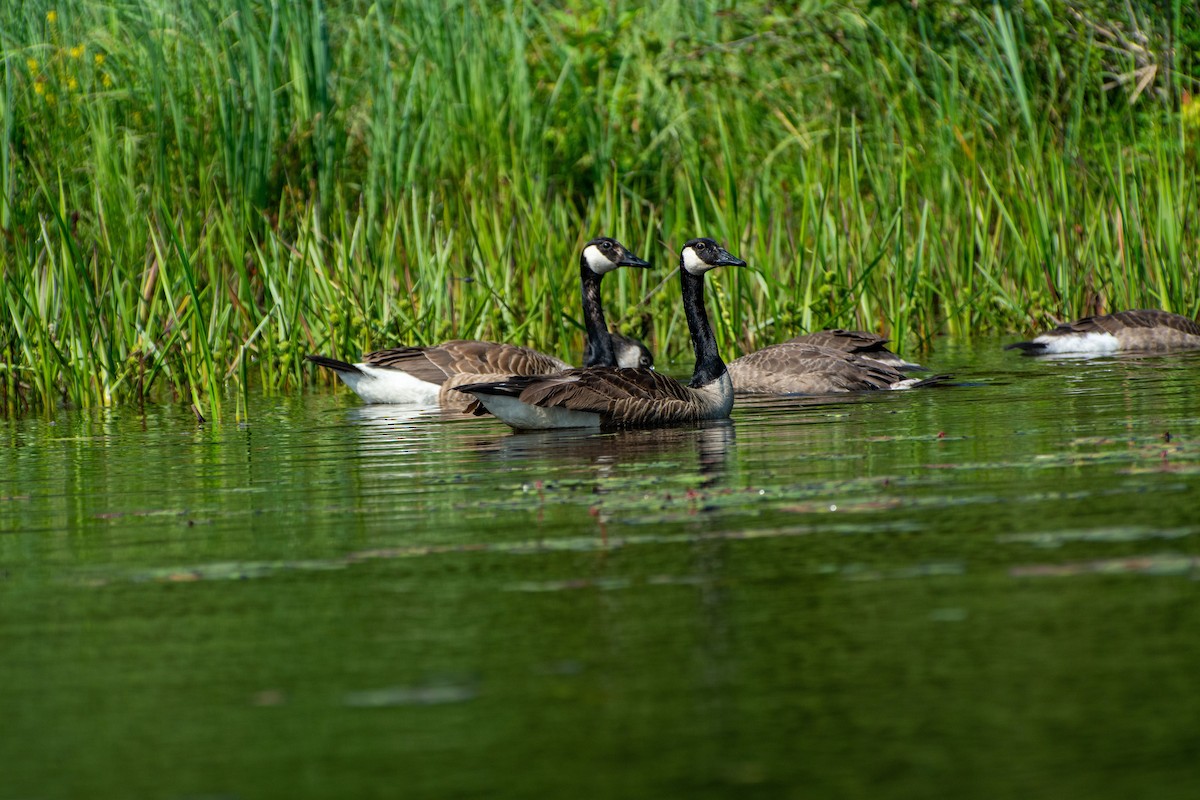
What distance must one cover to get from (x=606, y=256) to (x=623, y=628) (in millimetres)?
8429

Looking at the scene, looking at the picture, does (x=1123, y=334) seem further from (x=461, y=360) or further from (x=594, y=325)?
(x=461, y=360)

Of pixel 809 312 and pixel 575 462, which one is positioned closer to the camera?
pixel 575 462

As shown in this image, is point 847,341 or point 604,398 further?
point 847,341

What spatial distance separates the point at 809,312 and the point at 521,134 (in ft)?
9.52

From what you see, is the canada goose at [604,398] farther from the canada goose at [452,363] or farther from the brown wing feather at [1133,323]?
the brown wing feather at [1133,323]

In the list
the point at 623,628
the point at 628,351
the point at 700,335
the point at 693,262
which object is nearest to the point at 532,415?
the point at 700,335

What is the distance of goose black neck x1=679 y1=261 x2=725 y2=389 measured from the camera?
10.3 meters

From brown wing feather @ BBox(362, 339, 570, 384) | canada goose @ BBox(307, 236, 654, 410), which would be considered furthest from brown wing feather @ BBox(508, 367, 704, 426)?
brown wing feather @ BBox(362, 339, 570, 384)

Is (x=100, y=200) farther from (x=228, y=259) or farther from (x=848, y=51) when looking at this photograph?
(x=848, y=51)

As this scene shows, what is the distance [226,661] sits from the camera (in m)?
4.16

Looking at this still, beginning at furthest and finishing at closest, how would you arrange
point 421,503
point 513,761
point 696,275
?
point 696,275, point 421,503, point 513,761

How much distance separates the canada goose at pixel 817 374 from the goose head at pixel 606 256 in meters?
1.17

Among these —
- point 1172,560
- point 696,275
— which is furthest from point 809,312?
point 1172,560

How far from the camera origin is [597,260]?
12.6 metres
